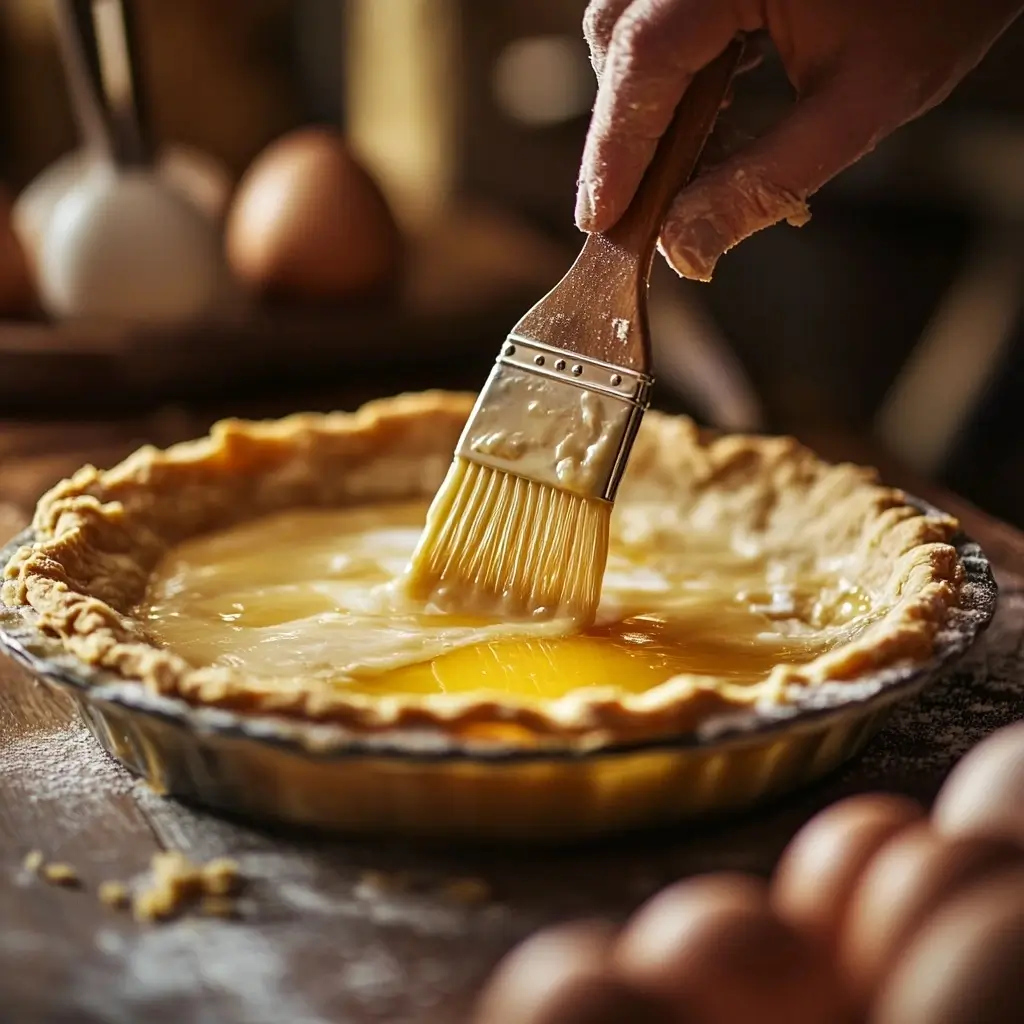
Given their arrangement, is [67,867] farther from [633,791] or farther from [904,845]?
[904,845]

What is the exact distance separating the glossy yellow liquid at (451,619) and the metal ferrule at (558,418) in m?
0.16

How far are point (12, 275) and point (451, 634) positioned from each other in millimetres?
1518

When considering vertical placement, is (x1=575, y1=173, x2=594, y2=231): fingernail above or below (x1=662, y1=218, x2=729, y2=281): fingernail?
above

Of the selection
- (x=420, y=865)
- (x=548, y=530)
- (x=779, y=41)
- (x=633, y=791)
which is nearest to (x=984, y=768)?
(x=633, y=791)

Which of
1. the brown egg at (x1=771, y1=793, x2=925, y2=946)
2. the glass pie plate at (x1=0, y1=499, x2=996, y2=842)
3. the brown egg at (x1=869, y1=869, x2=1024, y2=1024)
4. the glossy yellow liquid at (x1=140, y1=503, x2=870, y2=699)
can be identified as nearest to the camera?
the brown egg at (x1=869, y1=869, x2=1024, y2=1024)

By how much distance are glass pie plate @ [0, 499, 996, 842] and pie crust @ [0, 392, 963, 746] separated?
0.02 m

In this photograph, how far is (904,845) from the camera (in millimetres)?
883

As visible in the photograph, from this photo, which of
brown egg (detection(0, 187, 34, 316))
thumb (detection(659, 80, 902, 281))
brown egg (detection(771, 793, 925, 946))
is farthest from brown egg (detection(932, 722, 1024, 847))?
brown egg (detection(0, 187, 34, 316))

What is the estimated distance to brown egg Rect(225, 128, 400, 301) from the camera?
8.56 feet

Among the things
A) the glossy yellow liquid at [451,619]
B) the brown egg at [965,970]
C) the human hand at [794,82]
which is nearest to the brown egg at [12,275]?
the glossy yellow liquid at [451,619]

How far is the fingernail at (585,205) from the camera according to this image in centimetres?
138

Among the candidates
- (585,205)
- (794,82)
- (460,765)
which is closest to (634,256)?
(585,205)

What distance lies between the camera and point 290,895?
103cm

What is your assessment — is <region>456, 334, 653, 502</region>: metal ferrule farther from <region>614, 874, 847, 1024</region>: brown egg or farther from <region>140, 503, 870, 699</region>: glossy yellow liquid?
<region>614, 874, 847, 1024</region>: brown egg
